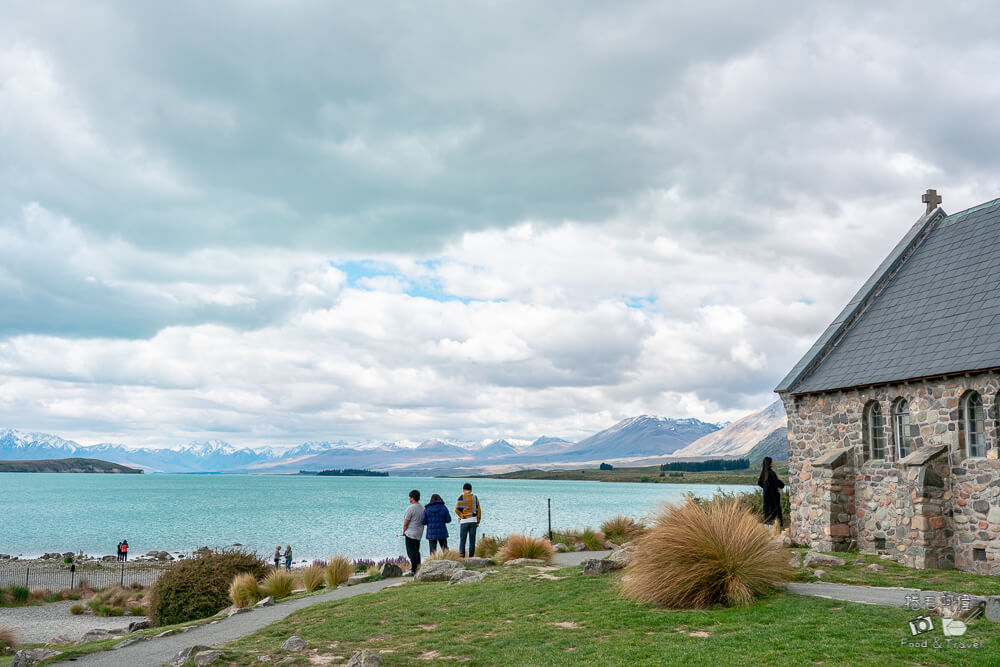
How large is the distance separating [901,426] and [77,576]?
39.0 metres

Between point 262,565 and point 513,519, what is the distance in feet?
154

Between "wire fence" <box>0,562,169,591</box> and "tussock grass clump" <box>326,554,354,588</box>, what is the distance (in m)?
17.9

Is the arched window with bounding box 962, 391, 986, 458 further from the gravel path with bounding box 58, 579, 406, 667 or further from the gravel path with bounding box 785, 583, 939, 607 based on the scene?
the gravel path with bounding box 58, 579, 406, 667

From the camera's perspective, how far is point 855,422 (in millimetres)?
18578

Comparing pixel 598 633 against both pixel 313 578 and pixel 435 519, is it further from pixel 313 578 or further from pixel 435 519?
pixel 313 578

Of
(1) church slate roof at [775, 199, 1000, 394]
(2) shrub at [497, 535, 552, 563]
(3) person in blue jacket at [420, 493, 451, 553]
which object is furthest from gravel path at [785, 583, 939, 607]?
(3) person in blue jacket at [420, 493, 451, 553]

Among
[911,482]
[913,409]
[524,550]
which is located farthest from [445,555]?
[913,409]

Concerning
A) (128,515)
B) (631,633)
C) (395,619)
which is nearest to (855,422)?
(631,633)

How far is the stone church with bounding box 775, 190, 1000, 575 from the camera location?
15.0 m

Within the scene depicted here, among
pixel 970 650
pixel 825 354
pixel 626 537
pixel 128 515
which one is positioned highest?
pixel 825 354

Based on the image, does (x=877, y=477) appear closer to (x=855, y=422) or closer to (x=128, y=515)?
(x=855, y=422)

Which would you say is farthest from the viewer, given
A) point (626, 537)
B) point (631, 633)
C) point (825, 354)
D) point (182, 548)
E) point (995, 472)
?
point (182, 548)

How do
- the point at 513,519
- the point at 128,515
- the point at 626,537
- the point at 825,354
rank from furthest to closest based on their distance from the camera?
the point at 128,515, the point at 513,519, the point at 626,537, the point at 825,354

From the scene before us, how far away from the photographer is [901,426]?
56.8 feet
